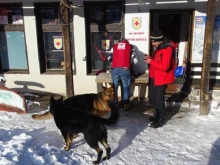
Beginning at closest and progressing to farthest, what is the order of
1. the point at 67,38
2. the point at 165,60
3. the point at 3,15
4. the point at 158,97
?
the point at 165,60 < the point at 158,97 < the point at 67,38 < the point at 3,15

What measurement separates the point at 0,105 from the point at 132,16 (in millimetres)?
3920

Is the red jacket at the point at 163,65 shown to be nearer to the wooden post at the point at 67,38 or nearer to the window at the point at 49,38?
the wooden post at the point at 67,38

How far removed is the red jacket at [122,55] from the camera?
549 cm

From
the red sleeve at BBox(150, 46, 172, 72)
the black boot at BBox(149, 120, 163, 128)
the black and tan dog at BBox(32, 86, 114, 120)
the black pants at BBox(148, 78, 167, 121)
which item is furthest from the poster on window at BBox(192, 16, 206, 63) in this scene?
the black and tan dog at BBox(32, 86, 114, 120)

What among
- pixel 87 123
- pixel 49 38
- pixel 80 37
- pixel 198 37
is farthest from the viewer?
pixel 49 38

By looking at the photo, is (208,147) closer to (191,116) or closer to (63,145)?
(191,116)

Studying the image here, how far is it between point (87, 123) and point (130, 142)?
1240mm

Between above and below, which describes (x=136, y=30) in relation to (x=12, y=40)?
above

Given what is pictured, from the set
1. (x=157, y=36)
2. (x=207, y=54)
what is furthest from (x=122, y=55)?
(x=207, y=54)

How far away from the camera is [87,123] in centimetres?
357

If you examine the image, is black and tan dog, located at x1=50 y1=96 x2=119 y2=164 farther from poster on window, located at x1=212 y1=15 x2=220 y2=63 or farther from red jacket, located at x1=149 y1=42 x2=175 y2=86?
poster on window, located at x1=212 y1=15 x2=220 y2=63

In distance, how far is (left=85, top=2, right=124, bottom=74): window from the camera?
6480 millimetres

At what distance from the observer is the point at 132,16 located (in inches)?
249

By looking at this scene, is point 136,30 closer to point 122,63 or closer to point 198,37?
point 122,63
